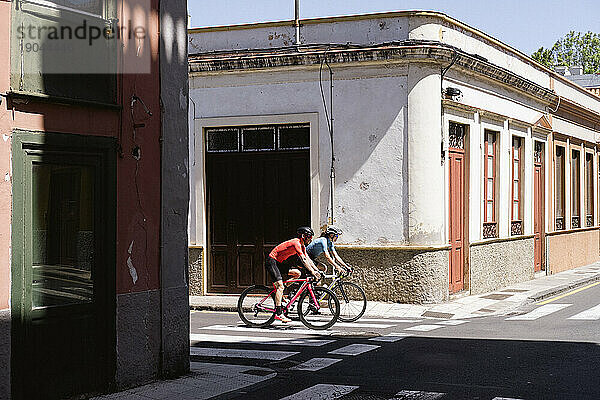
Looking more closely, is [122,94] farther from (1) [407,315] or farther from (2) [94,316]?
(1) [407,315]

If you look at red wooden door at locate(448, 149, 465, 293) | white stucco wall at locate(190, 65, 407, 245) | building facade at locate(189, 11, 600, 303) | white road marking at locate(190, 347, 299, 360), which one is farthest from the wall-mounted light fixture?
white road marking at locate(190, 347, 299, 360)

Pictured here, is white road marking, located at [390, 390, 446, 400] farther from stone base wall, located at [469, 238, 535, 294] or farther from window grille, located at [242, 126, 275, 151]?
stone base wall, located at [469, 238, 535, 294]

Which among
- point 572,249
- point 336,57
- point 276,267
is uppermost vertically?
point 336,57

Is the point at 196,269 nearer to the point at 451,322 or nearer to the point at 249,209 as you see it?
the point at 249,209

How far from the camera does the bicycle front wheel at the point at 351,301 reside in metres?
15.2

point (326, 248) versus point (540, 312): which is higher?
point (326, 248)

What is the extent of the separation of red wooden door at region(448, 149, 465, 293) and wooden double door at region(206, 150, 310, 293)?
3237 mm

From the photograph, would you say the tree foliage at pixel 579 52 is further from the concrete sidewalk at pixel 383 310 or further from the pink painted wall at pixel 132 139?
the pink painted wall at pixel 132 139

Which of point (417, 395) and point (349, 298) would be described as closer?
point (417, 395)

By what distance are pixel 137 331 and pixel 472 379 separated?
3.64 meters

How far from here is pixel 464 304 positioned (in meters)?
17.5

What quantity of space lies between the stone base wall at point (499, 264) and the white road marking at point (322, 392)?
35.4 ft

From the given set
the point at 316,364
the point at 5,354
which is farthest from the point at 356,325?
the point at 5,354

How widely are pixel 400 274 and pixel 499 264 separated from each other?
4957mm
